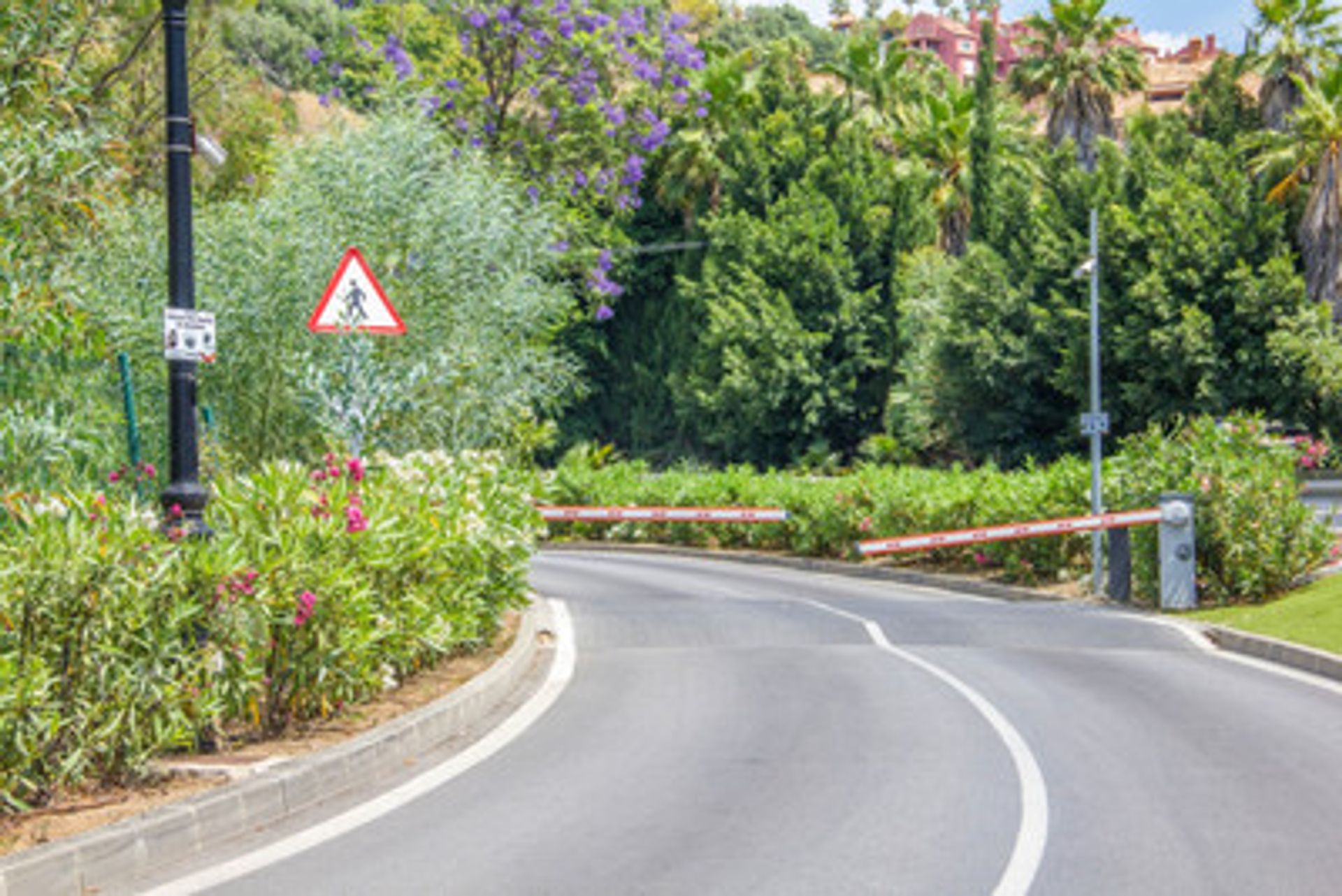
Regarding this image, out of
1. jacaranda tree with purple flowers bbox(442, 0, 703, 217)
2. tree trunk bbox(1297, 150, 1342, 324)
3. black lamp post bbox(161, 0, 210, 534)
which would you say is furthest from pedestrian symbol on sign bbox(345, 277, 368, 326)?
tree trunk bbox(1297, 150, 1342, 324)

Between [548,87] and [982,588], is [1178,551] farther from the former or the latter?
[548,87]

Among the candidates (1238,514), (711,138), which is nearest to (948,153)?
(711,138)

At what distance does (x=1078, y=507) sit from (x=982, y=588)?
1969 millimetres

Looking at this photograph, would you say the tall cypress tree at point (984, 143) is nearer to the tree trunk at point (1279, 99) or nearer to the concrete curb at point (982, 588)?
the tree trunk at point (1279, 99)

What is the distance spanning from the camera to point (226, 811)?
7609 millimetres

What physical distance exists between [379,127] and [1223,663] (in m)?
11.7

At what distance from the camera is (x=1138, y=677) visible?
14328 millimetres

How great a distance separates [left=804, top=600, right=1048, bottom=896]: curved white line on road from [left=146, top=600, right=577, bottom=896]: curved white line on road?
10.4 feet

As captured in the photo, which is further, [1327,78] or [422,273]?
[1327,78]

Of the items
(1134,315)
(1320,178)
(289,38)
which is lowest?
(1134,315)

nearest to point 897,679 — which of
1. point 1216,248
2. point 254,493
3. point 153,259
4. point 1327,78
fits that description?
point 254,493

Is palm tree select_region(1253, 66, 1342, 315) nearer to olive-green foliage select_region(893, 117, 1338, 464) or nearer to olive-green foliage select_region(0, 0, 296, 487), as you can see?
olive-green foliage select_region(893, 117, 1338, 464)

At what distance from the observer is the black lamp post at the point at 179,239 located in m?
9.68

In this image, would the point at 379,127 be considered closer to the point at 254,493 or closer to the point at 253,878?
the point at 254,493
